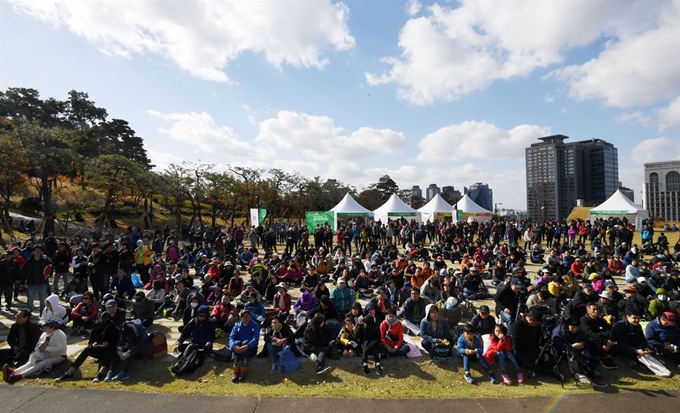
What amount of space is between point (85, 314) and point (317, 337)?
5.53 meters

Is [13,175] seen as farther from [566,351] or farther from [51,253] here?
[566,351]

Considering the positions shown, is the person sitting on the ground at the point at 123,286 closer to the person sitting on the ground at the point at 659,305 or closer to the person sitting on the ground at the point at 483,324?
the person sitting on the ground at the point at 483,324

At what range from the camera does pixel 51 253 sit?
12.7 meters

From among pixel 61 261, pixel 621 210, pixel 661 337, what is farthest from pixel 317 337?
pixel 621 210

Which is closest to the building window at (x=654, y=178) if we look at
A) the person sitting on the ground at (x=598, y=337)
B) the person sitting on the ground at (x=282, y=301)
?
the person sitting on the ground at (x=598, y=337)

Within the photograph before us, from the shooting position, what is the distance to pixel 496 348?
6.43 m

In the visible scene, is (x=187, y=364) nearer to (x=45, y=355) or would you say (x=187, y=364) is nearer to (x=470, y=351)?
(x=45, y=355)

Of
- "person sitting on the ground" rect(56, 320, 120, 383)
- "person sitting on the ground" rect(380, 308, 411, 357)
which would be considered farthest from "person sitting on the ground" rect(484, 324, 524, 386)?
"person sitting on the ground" rect(56, 320, 120, 383)

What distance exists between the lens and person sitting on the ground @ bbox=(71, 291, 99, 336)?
8094mm

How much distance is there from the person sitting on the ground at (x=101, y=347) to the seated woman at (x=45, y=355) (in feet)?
1.36

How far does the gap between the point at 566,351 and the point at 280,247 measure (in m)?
17.3

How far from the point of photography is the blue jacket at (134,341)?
6632 mm

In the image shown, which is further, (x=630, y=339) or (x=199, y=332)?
(x=199, y=332)

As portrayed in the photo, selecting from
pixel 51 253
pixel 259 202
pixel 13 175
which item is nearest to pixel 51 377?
pixel 51 253
